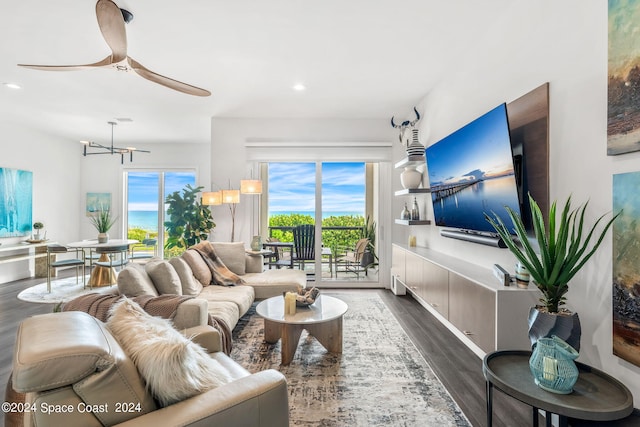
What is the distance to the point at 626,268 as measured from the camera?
145cm

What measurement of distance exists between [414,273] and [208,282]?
90.2 inches

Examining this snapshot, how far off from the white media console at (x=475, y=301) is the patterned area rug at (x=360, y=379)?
1.38ft

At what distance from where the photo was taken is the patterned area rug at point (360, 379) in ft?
6.16

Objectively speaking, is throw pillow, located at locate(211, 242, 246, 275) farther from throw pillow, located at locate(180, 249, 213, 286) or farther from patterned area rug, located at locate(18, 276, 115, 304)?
patterned area rug, located at locate(18, 276, 115, 304)

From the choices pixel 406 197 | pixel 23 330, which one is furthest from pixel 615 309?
pixel 406 197

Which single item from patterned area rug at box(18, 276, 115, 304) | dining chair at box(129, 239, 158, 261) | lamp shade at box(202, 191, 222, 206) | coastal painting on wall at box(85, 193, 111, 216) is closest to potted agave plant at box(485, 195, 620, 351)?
lamp shade at box(202, 191, 222, 206)

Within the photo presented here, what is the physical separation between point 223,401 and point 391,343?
2.18 meters

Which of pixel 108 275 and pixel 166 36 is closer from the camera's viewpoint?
pixel 166 36

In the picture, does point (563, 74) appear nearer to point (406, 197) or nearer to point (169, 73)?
point (406, 197)

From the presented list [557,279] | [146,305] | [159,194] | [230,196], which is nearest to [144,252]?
[159,194]

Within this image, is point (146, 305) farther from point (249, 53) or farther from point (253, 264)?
point (249, 53)

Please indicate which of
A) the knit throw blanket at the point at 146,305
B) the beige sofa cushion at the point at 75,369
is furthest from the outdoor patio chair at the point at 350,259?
the beige sofa cushion at the point at 75,369

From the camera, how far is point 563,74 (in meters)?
1.88

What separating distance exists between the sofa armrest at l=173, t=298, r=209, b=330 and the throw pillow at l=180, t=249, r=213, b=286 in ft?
4.71
